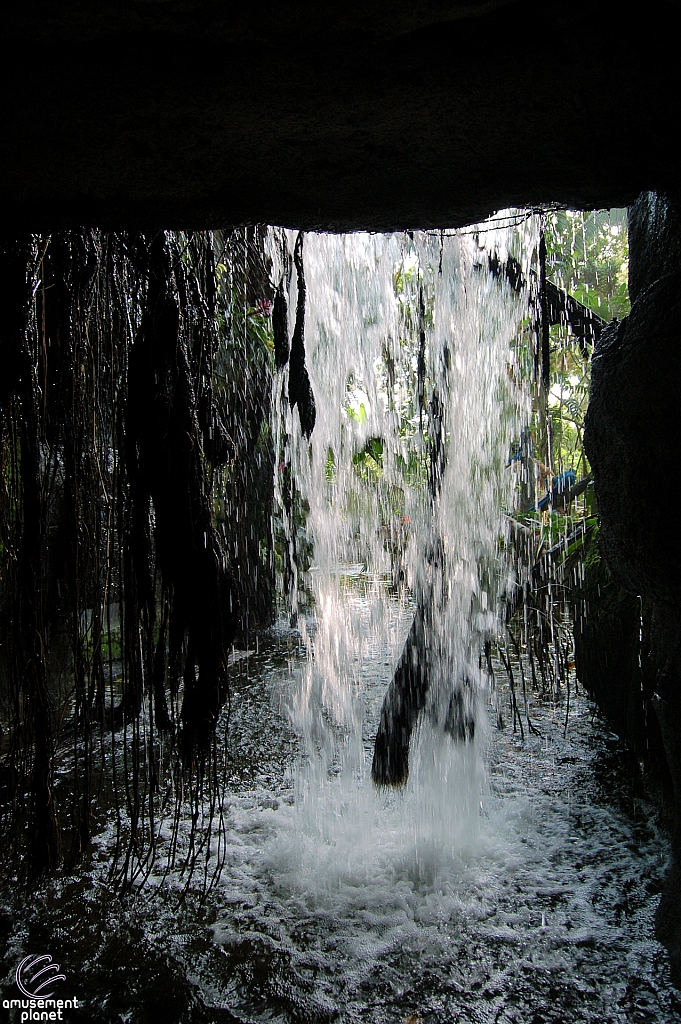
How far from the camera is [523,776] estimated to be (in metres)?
3.81

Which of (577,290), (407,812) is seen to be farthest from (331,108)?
(577,290)

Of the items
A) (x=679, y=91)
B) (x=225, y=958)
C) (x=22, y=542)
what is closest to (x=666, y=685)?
(x=679, y=91)

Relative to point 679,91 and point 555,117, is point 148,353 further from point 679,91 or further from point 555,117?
point 679,91

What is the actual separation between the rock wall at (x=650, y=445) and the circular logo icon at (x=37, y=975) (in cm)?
227

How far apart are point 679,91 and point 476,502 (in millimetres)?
2943

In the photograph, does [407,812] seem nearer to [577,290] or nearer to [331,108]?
[331,108]

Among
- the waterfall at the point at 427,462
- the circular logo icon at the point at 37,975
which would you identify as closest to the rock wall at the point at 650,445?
the waterfall at the point at 427,462

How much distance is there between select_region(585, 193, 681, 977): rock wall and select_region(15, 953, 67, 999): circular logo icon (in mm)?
2270

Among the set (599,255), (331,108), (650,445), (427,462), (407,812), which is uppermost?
(599,255)

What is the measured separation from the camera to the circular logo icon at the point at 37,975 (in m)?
2.18

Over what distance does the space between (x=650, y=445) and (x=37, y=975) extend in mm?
2879

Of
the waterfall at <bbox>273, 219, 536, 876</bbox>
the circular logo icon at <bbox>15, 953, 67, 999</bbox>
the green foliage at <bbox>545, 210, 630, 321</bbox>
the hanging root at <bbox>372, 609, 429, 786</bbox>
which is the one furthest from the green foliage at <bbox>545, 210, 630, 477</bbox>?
the circular logo icon at <bbox>15, 953, 67, 999</bbox>

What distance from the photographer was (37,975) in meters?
2.25

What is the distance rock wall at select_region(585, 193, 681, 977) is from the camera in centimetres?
183
